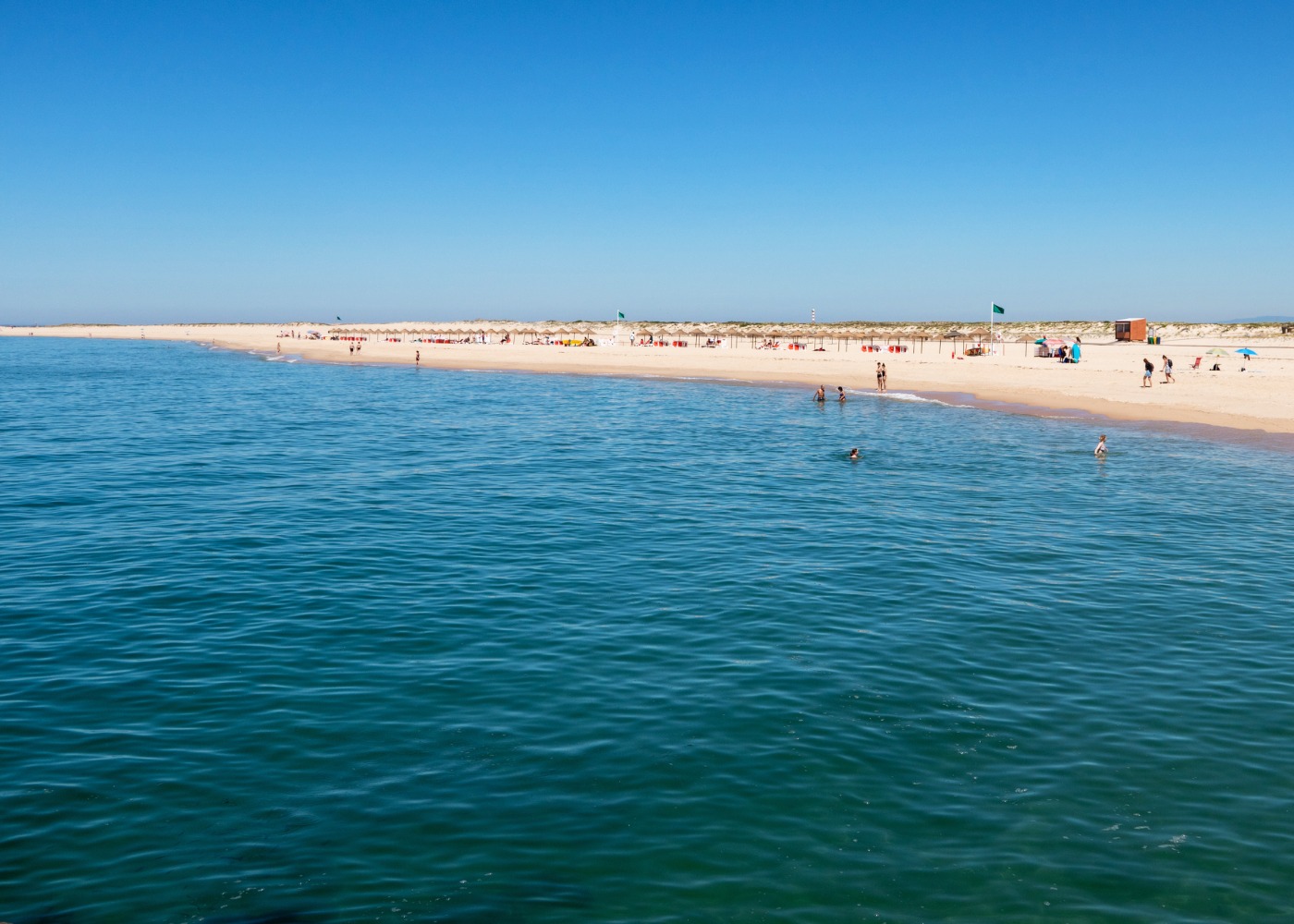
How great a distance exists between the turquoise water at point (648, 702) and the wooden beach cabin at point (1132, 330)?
89699mm

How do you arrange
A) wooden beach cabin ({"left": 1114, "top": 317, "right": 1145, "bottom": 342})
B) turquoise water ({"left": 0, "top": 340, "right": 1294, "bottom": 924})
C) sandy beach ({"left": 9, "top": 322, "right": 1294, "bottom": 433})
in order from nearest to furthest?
turquoise water ({"left": 0, "top": 340, "right": 1294, "bottom": 924}), sandy beach ({"left": 9, "top": 322, "right": 1294, "bottom": 433}), wooden beach cabin ({"left": 1114, "top": 317, "right": 1145, "bottom": 342})

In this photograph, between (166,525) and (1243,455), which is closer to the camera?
(166,525)

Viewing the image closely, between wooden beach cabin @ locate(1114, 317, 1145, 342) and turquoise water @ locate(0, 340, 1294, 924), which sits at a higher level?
wooden beach cabin @ locate(1114, 317, 1145, 342)

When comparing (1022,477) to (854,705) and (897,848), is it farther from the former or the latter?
(897,848)

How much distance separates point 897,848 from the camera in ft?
34.6

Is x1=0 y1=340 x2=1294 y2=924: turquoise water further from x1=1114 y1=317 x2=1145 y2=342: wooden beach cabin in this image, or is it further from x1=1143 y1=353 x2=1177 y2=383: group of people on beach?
x1=1114 y1=317 x2=1145 y2=342: wooden beach cabin

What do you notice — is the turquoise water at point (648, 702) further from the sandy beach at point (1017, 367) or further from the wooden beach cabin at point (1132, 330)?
the wooden beach cabin at point (1132, 330)

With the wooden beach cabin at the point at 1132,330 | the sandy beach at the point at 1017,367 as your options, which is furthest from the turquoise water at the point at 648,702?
the wooden beach cabin at the point at 1132,330

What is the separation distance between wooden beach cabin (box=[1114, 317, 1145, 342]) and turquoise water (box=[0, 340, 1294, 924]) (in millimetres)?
A: 89699

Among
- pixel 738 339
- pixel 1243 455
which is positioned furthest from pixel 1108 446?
pixel 738 339

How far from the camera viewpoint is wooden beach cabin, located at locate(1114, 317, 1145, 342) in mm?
111750

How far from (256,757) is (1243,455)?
39363 mm

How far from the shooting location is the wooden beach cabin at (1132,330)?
367 feet

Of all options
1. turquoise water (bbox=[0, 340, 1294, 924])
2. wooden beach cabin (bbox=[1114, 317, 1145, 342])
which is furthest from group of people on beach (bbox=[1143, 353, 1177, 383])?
wooden beach cabin (bbox=[1114, 317, 1145, 342])
